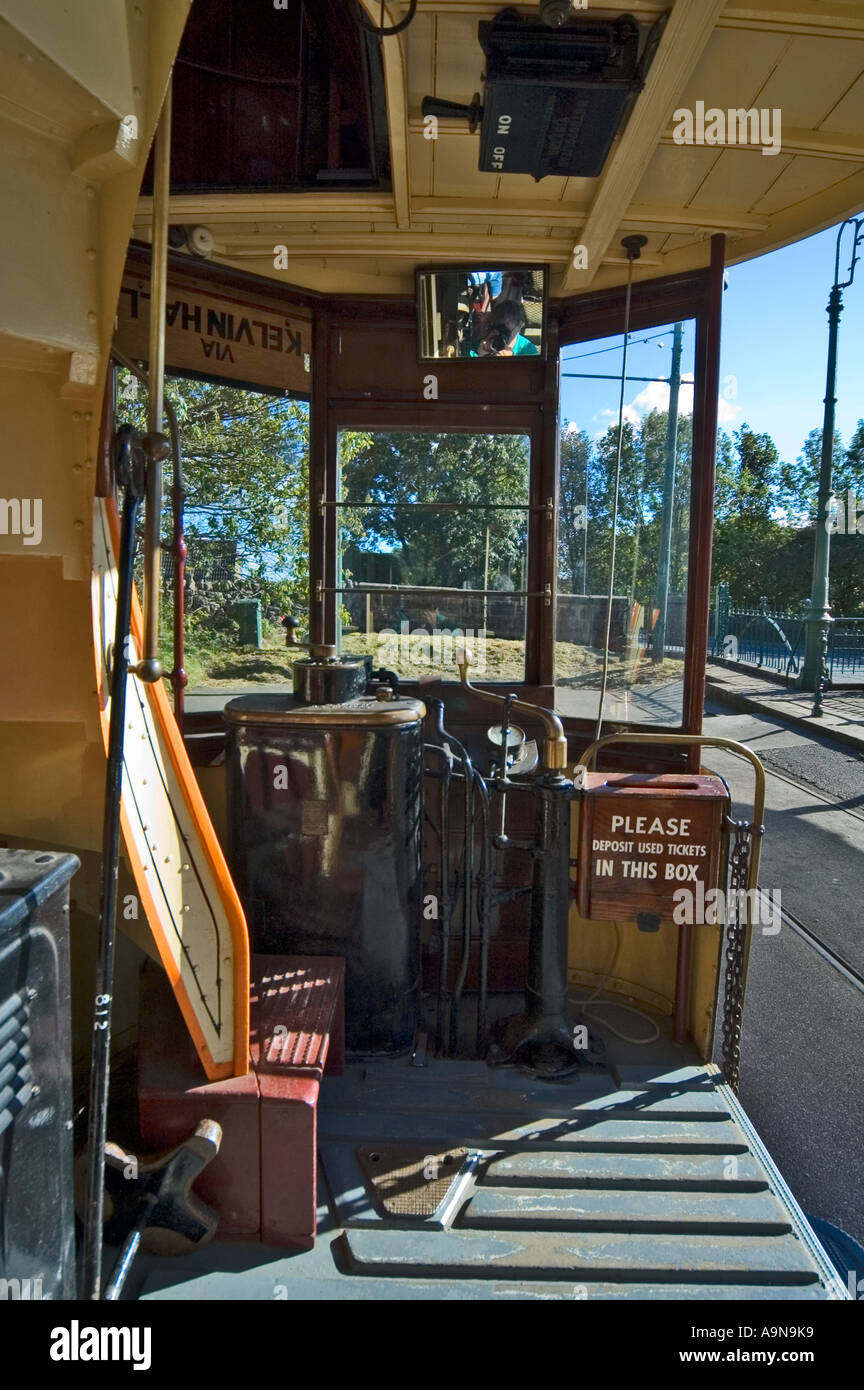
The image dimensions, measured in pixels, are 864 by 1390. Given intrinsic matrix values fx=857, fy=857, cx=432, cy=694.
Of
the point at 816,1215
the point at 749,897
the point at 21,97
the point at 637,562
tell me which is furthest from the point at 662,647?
the point at 21,97

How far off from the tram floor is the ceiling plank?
3.17m

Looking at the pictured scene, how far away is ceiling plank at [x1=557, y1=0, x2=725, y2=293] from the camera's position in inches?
87.4

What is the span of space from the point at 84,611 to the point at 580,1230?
218cm

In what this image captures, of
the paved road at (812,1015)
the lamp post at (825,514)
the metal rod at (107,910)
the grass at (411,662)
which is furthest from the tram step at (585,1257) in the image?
the lamp post at (825,514)

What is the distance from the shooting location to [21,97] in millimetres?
1586

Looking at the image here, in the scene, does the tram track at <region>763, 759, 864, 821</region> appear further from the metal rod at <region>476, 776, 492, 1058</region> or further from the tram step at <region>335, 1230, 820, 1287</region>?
the tram step at <region>335, 1230, 820, 1287</region>

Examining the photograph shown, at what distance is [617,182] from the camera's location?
2.95 m

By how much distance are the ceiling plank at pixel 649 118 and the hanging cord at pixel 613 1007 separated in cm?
286

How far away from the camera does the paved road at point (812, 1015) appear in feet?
10.5
